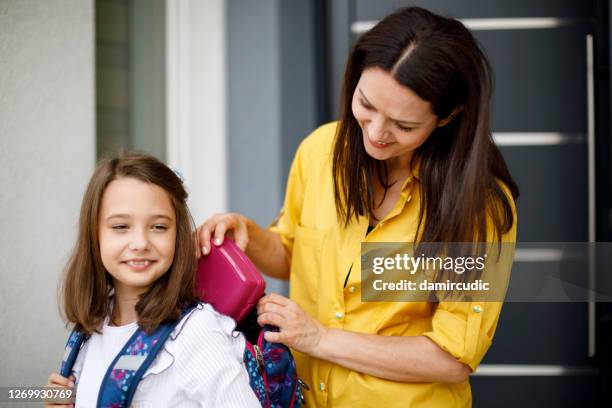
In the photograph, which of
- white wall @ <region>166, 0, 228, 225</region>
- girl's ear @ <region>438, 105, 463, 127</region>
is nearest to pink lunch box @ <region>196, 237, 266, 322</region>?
girl's ear @ <region>438, 105, 463, 127</region>

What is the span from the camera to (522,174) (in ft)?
9.89

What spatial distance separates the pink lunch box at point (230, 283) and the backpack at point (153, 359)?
0.28 ft

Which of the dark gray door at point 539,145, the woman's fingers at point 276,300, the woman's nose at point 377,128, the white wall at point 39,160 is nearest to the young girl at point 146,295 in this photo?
the woman's fingers at point 276,300

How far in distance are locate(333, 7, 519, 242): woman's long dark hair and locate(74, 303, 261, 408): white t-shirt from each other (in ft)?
1.76

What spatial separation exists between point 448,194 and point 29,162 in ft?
4.33

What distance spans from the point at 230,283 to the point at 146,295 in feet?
0.71

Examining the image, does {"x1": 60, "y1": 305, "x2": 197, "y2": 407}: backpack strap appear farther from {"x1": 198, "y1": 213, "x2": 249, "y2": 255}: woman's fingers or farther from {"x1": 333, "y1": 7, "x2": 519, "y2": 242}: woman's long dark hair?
{"x1": 333, "y1": 7, "x2": 519, "y2": 242}: woman's long dark hair

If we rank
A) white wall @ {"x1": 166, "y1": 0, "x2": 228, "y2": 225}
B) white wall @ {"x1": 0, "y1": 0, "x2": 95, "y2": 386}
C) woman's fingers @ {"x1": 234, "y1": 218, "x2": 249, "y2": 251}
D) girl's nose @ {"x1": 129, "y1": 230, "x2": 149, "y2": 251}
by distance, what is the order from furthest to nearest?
white wall @ {"x1": 166, "y1": 0, "x2": 228, "y2": 225}
white wall @ {"x1": 0, "y1": 0, "x2": 95, "y2": 386}
woman's fingers @ {"x1": 234, "y1": 218, "x2": 249, "y2": 251}
girl's nose @ {"x1": 129, "y1": 230, "x2": 149, "y2": 251}

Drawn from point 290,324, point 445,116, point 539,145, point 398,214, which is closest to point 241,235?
point 290,324

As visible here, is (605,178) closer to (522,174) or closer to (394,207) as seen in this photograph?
(522,174)

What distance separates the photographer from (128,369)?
1563 millimetres

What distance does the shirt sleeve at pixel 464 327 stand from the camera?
1.76 meters

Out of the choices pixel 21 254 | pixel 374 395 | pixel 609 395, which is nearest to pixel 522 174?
pixel 609 395

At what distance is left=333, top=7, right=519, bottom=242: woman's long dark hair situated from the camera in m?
1.68
